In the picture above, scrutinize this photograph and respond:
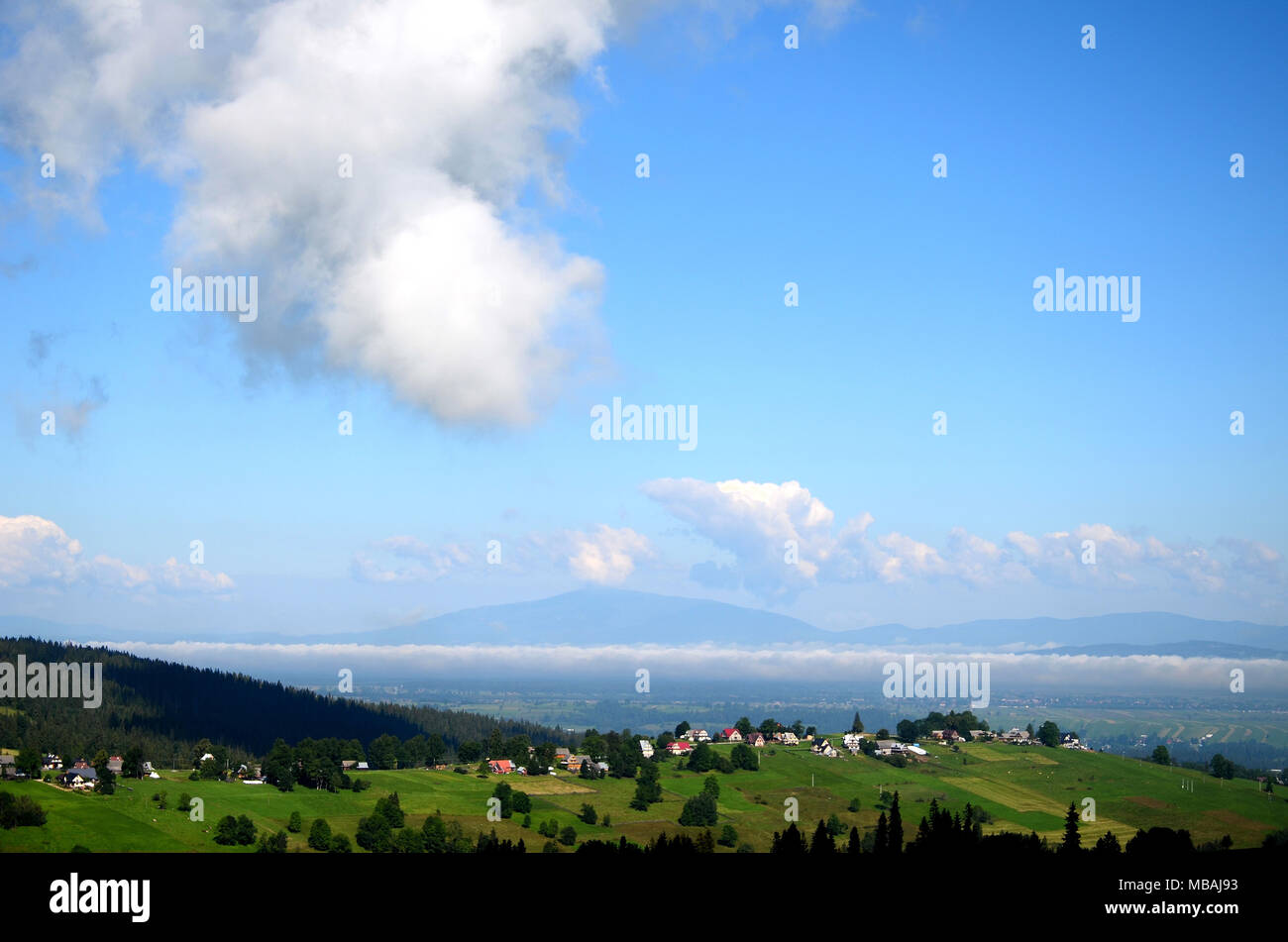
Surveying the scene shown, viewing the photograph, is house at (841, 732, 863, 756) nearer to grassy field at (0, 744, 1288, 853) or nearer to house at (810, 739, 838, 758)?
house at (810, 739, 838, 758)

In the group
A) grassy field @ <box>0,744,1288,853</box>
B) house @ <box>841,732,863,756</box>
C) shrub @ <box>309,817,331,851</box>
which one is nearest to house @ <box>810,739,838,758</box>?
grassy field @ <box>0,744,1288,853</box>

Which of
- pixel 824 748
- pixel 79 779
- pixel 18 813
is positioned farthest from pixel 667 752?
pixel 18 813

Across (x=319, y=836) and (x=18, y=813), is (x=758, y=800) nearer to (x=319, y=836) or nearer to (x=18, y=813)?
(x=319, y=836)

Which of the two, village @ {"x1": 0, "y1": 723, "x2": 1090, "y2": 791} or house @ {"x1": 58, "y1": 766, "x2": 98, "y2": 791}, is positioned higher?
house @ {"x1": 58, "y1": 766, "x2": 98, "y2": 791}

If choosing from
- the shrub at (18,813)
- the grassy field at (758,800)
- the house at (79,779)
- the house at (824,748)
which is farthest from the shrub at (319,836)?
the house at (824,748)
